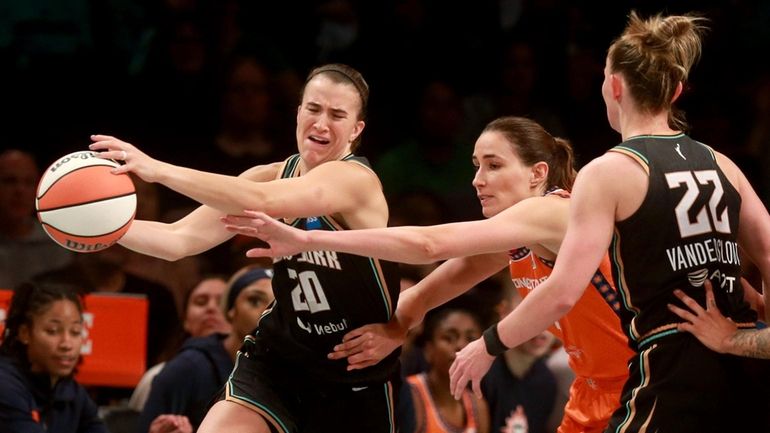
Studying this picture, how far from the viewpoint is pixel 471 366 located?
13.3ft

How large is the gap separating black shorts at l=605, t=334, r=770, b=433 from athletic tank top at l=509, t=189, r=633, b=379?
595mm

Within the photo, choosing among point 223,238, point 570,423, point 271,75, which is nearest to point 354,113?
point 223,238

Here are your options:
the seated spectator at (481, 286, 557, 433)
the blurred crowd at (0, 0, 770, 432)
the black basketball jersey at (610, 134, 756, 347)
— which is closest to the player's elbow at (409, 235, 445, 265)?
the black basketball jersey at (610, 134, 756, 347)

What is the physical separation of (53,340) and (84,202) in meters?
2.09

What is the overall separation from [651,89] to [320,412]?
197 centimetres

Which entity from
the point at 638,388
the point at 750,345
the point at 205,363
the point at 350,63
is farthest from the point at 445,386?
the point at 750,345

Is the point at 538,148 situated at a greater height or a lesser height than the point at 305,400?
greater

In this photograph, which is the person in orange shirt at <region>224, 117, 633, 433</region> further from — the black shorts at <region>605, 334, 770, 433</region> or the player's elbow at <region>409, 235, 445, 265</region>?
the black shorts at <region>605, 334, 770, 433</region>

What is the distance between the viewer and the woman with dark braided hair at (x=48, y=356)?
636 cm

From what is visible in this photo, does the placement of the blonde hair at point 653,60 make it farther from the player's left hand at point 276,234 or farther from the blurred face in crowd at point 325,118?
the blurred face in crowd at point 325,118

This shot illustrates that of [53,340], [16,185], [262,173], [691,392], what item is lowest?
[691,392]

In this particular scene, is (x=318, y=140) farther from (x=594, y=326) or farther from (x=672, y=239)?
(x=672, y=239)

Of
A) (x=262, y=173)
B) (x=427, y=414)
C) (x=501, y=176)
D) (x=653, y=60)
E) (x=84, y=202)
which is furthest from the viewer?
(x=427, y=414)

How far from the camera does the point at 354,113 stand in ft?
16.8
